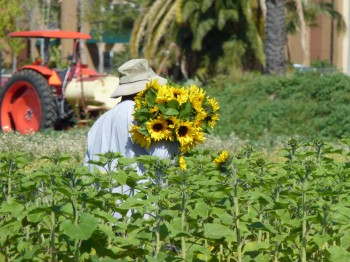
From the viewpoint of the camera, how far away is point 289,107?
19.7m

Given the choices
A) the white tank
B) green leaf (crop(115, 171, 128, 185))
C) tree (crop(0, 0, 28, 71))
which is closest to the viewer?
green leaf (crop(115, 171, 128, 185))

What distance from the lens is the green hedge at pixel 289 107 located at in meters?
18.8

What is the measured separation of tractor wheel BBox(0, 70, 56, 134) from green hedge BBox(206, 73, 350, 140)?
2.80m

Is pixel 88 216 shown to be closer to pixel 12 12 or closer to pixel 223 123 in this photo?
pixel 223 123

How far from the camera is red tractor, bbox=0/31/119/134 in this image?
63.6 ft

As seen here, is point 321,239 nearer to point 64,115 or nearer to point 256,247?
point 256,247

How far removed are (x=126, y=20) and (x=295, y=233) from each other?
37.1 metres

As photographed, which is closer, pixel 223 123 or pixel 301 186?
pixel 301 186

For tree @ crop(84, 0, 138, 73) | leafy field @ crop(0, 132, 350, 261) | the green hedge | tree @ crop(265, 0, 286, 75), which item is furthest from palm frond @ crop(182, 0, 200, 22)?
leafy field @ crop(0, 132, 350, 261)

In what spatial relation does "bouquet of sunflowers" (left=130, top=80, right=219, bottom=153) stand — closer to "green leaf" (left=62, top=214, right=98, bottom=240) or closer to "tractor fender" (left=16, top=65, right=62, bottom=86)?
"green leaf" (left=62, top=214, right=98, bottom=240)

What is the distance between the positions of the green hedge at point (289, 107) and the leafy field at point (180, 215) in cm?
1092

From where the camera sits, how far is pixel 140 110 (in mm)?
8320

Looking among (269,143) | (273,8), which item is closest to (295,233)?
(269,143)

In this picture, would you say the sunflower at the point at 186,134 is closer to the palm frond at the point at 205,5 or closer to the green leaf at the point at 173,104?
the green leaf at the point at 173,104
